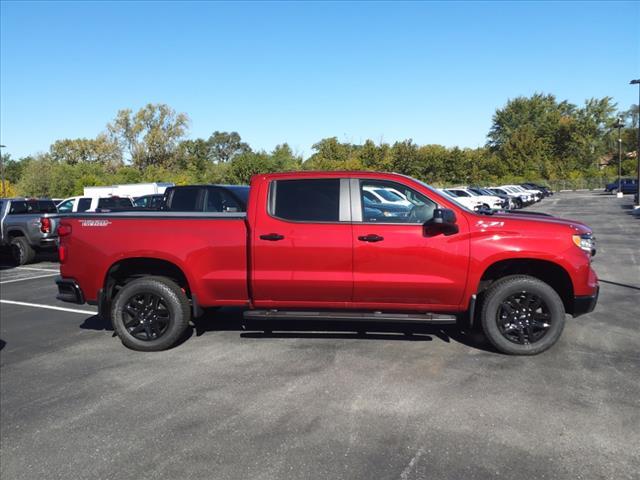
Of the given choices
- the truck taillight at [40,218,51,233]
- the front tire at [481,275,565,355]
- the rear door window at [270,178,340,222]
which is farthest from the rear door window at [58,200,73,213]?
the front tire at [481,275,565,355]

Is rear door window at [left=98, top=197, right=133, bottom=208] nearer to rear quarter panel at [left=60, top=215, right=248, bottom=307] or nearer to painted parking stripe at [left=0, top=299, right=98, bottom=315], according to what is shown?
painted parking stripe at [left=0, top=299, right=98, bottom=315]

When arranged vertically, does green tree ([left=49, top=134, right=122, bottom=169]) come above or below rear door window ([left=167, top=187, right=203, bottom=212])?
above

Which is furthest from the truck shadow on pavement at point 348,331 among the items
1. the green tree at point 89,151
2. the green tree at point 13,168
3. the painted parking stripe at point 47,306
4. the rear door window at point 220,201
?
the green tree at point 13,168

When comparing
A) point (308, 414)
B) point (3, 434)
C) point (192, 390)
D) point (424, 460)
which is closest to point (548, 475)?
point (424, 460)

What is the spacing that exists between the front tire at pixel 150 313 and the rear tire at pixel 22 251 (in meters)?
10.1

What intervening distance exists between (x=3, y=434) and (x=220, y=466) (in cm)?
185

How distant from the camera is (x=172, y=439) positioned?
377cm

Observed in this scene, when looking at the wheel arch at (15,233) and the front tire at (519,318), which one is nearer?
the front tire at (519,318)

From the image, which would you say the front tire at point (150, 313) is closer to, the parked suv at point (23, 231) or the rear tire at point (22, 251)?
the parked suv at point (23, 231)

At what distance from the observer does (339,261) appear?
5316 mm

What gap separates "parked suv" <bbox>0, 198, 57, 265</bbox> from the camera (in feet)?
45.3

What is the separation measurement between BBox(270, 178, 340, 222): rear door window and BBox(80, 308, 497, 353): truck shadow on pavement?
4.98 feet

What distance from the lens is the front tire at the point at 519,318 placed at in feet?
17.1

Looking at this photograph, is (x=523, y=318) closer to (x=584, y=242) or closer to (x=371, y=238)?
(x=584, y=242)
